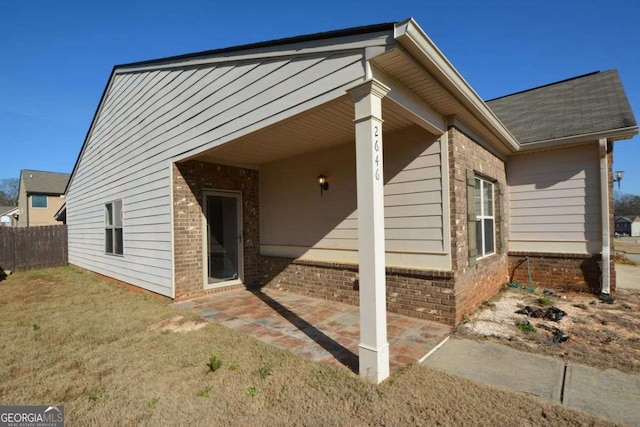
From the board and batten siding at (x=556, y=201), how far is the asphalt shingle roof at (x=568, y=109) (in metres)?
0.43

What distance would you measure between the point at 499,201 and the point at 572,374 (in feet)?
13.6

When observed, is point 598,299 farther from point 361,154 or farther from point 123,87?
point 123,87

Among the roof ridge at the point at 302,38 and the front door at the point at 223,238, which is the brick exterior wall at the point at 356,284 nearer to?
the front door at the point at 223,238

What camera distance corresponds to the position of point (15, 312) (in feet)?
17.4

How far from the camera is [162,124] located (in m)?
6.09

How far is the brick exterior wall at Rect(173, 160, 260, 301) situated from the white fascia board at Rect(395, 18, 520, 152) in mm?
4577

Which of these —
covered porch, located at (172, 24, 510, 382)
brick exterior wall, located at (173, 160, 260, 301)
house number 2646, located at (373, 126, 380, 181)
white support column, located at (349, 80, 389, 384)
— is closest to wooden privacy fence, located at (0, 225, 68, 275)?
brick exterior wall, located at (173, 160, 260, 301)

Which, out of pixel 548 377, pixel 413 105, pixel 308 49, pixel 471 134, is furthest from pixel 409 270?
pixel 308 49

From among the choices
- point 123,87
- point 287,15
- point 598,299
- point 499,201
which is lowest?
point 598,299

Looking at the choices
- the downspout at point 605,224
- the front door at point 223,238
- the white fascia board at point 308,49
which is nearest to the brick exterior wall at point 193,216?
the front door at point 223,238

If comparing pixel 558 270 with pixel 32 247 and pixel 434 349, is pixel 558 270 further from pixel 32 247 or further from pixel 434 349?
pixel 32 247

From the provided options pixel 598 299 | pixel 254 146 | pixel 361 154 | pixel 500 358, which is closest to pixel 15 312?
pixel 254 146

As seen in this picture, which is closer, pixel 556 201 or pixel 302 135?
pixel 302 135

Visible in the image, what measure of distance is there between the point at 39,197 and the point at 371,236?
99.8ft
